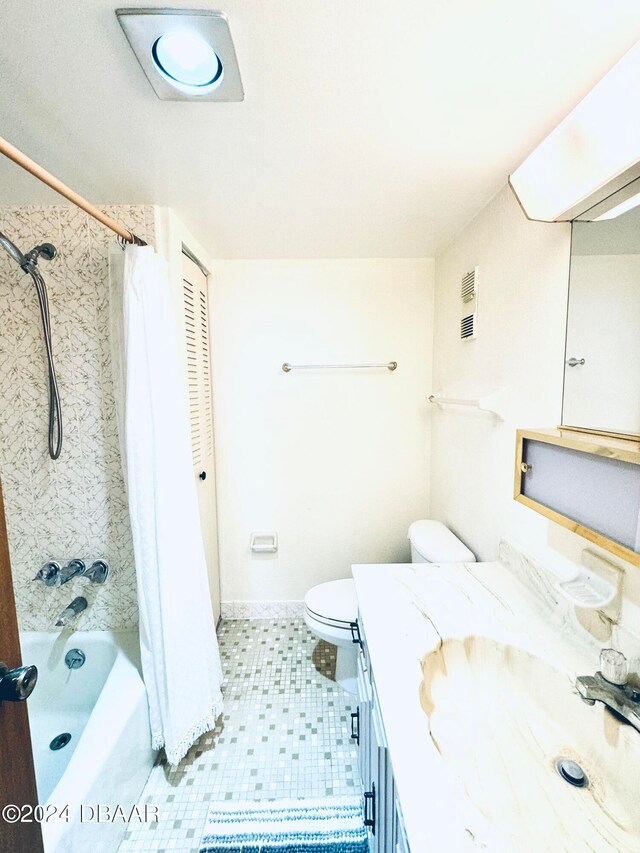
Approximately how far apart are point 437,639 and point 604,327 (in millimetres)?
963

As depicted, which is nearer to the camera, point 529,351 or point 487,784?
point 487,784

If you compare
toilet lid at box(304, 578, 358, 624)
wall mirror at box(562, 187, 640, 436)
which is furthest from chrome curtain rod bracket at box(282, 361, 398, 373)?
toilet lid at box(304, 578, 358, 624)

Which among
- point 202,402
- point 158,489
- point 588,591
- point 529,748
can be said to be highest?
point 202,402

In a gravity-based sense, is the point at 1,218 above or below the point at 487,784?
above

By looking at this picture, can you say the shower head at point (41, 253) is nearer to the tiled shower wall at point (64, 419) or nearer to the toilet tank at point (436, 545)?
the tiled shower wall at point (64, 419)

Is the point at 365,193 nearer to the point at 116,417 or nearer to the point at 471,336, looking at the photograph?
the point at 471,336

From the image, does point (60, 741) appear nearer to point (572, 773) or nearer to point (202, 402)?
point (202, 402)

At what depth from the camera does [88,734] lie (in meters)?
1.13

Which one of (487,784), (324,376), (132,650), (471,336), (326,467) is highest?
(471,336)

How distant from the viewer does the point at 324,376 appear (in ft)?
6.91

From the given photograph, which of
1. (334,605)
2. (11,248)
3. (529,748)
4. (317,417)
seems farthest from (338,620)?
(11,248)

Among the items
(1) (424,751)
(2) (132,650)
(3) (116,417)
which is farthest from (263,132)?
(2) (132,650)

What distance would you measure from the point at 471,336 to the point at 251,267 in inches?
51.9

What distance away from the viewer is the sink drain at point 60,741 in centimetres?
140
